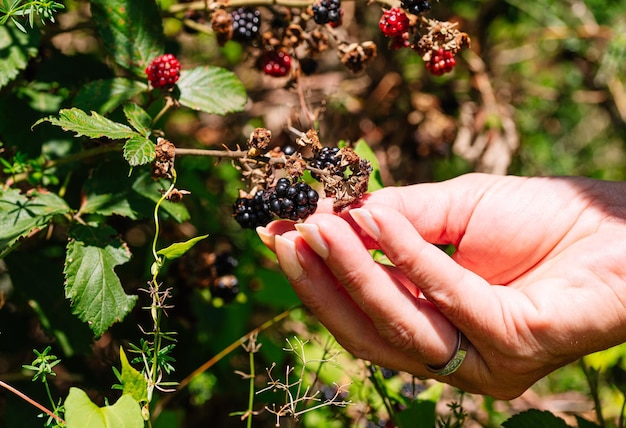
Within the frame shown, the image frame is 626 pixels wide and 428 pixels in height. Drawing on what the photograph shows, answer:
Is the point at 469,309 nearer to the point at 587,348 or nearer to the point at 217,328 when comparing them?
the point at 587,348

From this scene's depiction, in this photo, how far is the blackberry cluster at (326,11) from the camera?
1.91 meters

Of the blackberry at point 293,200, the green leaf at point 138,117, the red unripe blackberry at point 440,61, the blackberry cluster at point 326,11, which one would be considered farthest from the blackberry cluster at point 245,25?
the blackberry at point 293,200

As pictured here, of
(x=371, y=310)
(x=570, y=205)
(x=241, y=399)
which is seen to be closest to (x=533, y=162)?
(x=570, y=205)

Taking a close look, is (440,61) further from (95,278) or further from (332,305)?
(95,278)

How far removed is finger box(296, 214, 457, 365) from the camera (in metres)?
1.48

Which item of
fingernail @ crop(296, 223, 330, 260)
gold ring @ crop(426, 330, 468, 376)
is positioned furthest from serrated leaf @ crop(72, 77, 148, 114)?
gold ring @ crop(426, 330, 468, 376)

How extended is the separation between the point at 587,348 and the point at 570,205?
1.45 feet

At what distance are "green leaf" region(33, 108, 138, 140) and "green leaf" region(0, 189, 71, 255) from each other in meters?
0.33

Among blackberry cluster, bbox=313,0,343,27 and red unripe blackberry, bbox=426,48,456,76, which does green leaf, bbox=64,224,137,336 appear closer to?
blackberry cluster, bbox=313,0,343,27

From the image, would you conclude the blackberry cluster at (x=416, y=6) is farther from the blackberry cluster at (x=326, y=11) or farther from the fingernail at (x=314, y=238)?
the fingernail at (x=314, y=238)

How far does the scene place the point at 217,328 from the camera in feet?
8.00

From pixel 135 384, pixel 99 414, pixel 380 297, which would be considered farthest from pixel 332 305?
pixel 99 414

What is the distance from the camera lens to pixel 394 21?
181cm

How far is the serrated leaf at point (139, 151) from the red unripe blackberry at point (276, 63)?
2.29 ft
